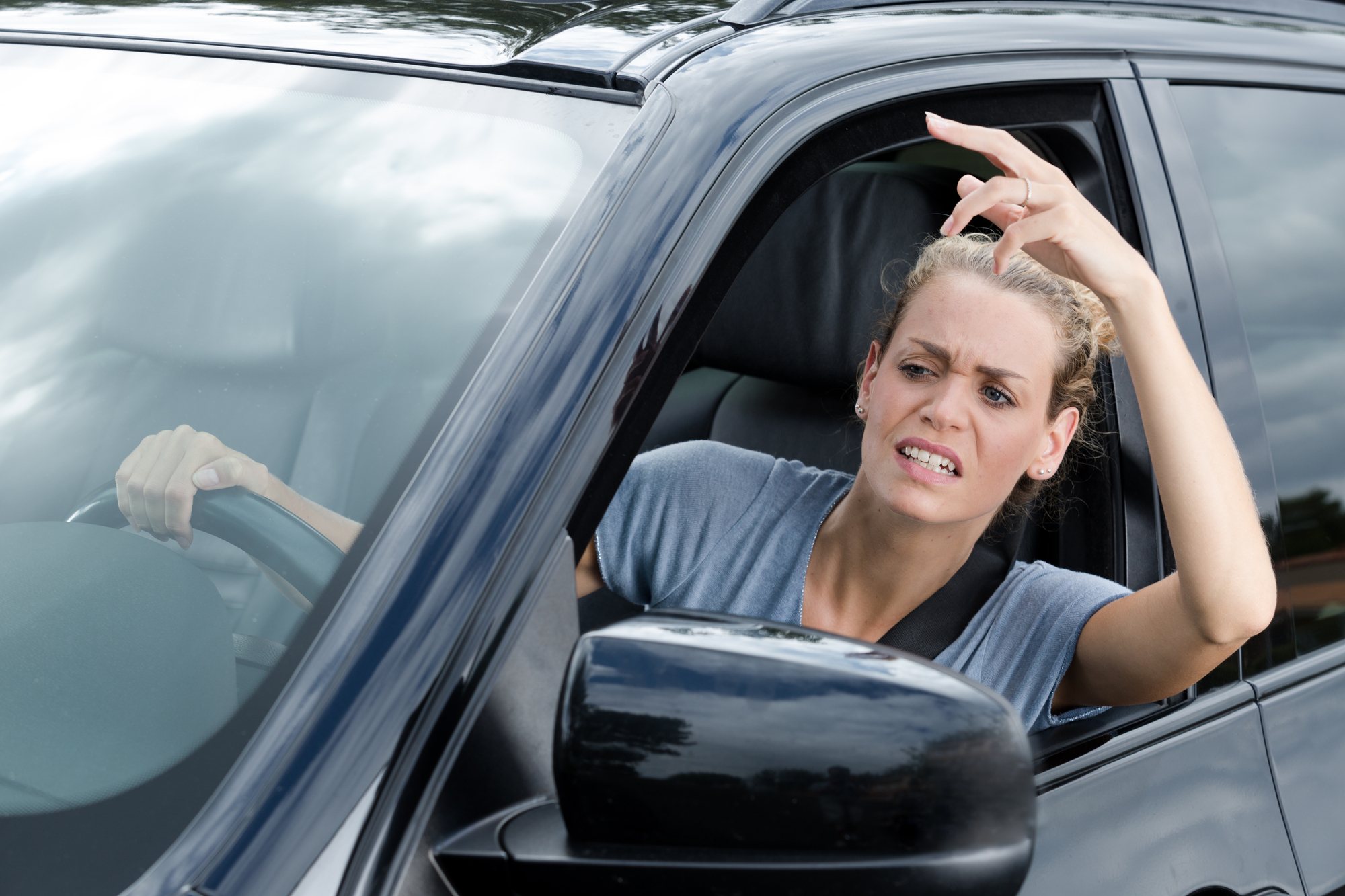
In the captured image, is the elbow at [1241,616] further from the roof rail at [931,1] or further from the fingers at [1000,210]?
the roof rail at [931,1]

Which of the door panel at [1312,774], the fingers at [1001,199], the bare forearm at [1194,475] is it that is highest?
the fingers at [1001,199]

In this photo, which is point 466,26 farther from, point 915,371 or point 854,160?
point 915,371

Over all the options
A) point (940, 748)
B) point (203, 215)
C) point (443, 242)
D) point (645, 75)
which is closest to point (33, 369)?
point (203, 215)

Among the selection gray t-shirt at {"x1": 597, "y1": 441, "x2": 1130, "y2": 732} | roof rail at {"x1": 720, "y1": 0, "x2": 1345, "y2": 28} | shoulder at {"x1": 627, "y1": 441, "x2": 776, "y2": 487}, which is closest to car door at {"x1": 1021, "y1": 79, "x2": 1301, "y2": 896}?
gray t-shirt at {"x1": 597, "y1": 441, "x2": 1130, "y2": 732}

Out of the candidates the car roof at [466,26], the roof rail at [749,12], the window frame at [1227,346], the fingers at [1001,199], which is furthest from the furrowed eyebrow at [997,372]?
the roof rail at [749,12]

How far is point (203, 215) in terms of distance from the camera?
113cm

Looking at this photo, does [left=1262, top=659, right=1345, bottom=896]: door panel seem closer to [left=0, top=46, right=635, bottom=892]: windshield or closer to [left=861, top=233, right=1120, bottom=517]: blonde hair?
[left=861, top=233, right=1120, bottom=517]: blonde hair

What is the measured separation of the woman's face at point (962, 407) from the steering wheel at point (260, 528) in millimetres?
846

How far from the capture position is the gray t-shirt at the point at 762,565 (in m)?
1.51

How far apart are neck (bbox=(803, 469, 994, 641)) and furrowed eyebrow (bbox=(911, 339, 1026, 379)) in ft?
0.68

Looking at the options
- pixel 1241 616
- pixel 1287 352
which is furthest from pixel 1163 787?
pixel 1287 352

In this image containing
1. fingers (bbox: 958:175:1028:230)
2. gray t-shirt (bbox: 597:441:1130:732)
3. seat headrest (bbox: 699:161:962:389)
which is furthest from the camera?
seat headrest (bbox: 699:161:962:389)

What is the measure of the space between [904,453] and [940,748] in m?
0.87

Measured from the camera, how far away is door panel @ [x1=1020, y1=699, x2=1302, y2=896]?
117cm
